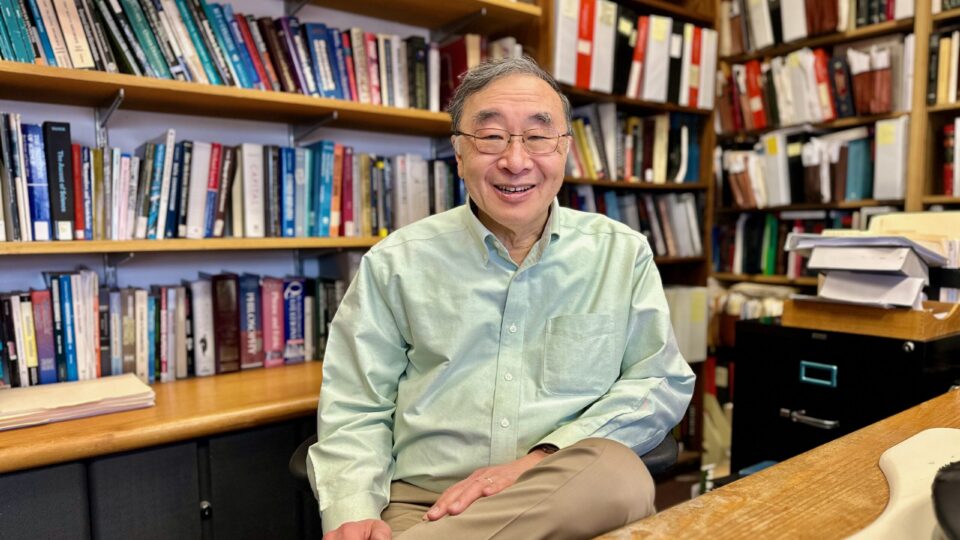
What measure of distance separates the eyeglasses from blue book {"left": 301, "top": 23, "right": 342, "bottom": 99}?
0.90 meters

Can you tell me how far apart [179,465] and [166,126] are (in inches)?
38.9

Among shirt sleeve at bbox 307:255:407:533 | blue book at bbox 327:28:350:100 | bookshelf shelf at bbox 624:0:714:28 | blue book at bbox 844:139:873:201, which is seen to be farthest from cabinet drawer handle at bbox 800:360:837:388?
bookshelf shelf at bbox 624:0:714:28

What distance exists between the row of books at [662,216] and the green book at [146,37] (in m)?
1.64

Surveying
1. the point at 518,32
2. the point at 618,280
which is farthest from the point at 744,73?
the point at 618,280

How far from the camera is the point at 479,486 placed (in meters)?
0.96

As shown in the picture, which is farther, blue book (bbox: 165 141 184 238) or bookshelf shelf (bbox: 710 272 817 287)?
bookshelf shelf (bbox: 710 272 817 287)

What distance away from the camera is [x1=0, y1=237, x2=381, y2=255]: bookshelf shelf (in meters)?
1.49

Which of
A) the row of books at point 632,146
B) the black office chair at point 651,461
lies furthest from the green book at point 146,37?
the row of books at point 632,146

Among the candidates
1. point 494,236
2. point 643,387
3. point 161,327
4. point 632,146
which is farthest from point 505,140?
point 632,146

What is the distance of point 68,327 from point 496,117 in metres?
1.19

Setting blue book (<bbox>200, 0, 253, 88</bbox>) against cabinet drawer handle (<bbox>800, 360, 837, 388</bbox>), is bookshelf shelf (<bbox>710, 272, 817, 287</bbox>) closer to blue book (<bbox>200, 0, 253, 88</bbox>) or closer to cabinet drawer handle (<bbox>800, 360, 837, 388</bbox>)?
cabinet drawer handle (<bbox>800, 360, 837, 388</bbox>)

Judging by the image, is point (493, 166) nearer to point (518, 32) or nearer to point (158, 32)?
point (158, 32)

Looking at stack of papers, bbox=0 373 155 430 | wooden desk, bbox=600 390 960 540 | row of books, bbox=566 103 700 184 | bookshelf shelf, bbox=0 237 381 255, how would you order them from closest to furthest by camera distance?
1. wooden desk, bbox=600 390 960 540
2. stack of papers, bbox=0 373 155 430
3. bookshelf shelf, bbox=0 237 381 255
4. row of books, bbox=566 103 700 184

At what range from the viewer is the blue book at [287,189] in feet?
6.24
